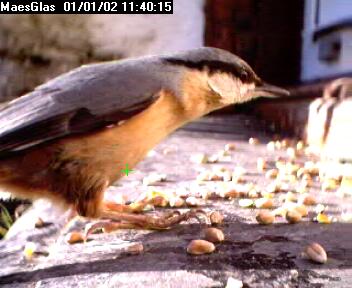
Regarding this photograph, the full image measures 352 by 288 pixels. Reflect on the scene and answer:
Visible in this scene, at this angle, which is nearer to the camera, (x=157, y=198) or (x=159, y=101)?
(x=159, y=101)

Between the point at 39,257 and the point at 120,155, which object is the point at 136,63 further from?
the point at 39,257

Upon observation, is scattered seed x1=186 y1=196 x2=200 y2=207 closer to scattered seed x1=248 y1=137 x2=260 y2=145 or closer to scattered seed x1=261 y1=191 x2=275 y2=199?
scattered seed x1=261 y1=191 x2=275 y2=199

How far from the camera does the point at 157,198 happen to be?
7.11 feet

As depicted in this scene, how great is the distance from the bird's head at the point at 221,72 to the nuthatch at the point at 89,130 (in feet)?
0.40

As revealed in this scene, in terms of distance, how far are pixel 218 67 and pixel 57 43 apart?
16.5 feet

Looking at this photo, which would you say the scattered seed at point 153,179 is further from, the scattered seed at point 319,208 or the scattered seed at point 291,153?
the scattered seed at point 291,153

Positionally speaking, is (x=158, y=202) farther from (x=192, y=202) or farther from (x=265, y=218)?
(x=265, y=218)

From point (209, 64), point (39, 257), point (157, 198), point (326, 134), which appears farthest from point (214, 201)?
point (326, 134)

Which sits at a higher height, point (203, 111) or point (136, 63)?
point (136, 63)

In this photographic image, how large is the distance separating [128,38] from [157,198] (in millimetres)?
4750

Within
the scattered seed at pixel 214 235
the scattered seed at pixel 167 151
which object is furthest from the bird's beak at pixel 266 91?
the scattered seed at pixel 167 151

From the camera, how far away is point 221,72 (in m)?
Result: 2.10

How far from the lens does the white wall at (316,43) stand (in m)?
4.59

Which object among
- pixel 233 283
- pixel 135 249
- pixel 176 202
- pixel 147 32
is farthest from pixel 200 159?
pixel 147 32
